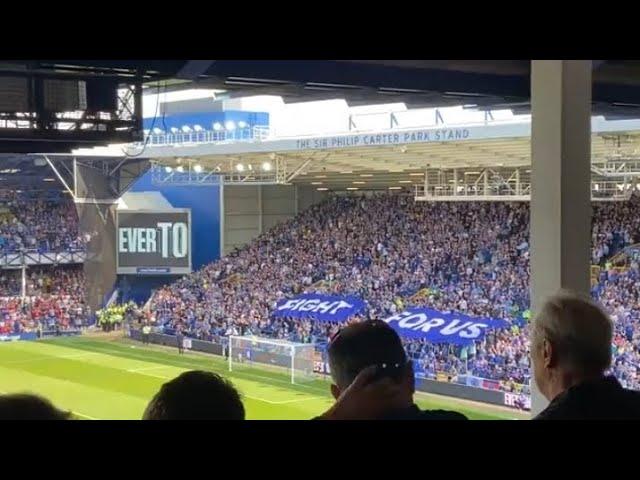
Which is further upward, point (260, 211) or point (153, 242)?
point (260, 211)

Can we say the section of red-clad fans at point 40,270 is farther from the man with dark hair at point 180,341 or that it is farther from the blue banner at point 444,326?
the blue banner at point 444,326

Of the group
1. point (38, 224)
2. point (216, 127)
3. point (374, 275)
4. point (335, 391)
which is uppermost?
point (216, 127)

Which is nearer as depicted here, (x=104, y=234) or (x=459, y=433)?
(x=459, y=433)

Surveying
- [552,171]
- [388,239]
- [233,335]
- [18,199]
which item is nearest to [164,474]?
[552,171]

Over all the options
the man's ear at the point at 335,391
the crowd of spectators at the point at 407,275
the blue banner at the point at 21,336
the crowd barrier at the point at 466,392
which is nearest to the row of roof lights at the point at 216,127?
the crowd of spectators at the point at 407,275

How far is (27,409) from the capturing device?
76 centimetres

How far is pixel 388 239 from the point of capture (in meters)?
18.0

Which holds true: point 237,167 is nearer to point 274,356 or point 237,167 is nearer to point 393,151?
point 393,151

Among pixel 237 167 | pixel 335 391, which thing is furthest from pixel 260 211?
pixel 335 391

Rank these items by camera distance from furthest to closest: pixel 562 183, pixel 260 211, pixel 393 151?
pixel 260 211 → pixel 393 151 → pixel 562 183

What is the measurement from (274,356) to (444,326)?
2813mm

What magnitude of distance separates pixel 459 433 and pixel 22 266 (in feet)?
68.8

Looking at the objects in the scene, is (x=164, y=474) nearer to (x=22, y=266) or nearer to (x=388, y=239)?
(x=388, y=239)

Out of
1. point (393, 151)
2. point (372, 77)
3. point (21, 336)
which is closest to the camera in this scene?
point (372, 77)
